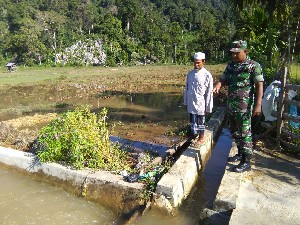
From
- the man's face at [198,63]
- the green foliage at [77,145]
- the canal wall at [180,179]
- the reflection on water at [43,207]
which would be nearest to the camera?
the canal wall at [180,179]

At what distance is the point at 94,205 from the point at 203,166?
222 cm

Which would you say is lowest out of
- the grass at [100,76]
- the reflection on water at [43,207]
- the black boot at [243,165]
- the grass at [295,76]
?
the reflection on water at [43,207]

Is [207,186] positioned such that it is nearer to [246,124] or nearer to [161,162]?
[161,162]

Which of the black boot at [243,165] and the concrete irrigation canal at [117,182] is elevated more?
the black boot at [243,165]

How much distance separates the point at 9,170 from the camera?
5723mm

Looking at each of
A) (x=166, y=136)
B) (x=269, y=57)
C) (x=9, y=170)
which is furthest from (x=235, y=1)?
(x=9, y=170)

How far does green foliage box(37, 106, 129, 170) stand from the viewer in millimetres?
5055

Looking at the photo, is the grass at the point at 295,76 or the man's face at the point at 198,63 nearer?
the man's face at the point at 198,63

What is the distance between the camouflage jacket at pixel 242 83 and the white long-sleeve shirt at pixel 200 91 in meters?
0.78

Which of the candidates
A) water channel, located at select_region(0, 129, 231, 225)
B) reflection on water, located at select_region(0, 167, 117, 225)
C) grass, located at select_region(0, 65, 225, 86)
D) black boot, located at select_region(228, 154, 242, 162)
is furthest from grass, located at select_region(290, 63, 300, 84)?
grass, located at select_region(0, 65, 225, 86)

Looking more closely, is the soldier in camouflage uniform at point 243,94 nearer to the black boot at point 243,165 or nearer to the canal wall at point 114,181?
the black boot at point 243,165

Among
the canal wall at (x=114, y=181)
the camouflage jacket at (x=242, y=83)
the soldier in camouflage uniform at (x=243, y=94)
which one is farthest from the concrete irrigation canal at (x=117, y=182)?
the camouflage jacket at (x=242, y=83)

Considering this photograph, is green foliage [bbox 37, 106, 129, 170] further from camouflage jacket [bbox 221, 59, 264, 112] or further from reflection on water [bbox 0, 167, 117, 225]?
camouflage jacket [bbox 221, 59, 264, 112]

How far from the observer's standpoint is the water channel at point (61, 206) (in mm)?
4207
